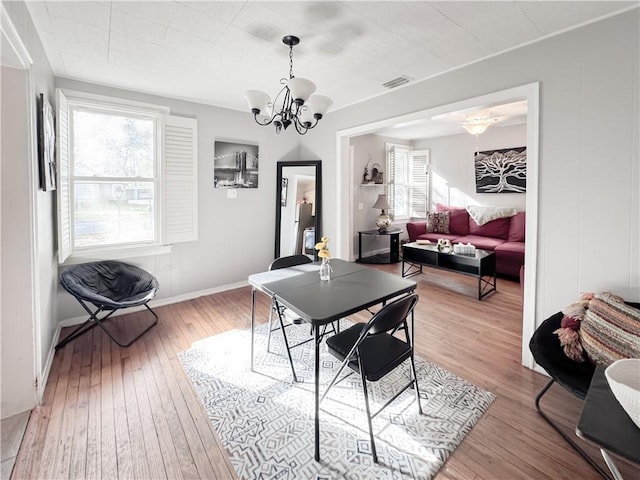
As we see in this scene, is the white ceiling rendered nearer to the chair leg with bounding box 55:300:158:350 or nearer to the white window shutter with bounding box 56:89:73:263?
the white window shutter with bounding box 56:89:73:263

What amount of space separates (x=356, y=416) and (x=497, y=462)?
2.55 ft

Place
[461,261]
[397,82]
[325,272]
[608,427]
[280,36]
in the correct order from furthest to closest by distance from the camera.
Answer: [461,261], [397,82], [325,272], [280,36], [608,427]

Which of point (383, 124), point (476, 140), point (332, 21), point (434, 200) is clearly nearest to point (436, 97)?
point (383, 124)

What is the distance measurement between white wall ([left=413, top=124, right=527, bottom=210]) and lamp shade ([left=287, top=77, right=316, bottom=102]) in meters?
4.86

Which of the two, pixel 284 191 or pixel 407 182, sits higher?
pixel 407 182

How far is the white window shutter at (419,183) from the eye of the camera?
22.1 ft

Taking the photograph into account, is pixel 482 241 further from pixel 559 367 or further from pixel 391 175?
pixel 559 367

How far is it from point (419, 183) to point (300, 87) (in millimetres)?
5424

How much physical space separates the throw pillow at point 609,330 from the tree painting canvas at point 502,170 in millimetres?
3906

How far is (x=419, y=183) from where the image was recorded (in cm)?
684

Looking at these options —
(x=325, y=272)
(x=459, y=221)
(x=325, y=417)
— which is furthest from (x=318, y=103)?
(x=459, y=221)

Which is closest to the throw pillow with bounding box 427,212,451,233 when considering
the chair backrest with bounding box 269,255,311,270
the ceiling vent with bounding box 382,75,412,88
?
the ceiling vent with bounding box 382,75,412,88

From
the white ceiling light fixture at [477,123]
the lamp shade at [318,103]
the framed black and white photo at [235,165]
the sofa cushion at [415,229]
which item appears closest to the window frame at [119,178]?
the framed black and white photo at [235,165]

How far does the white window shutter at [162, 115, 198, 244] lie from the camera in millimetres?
3604
